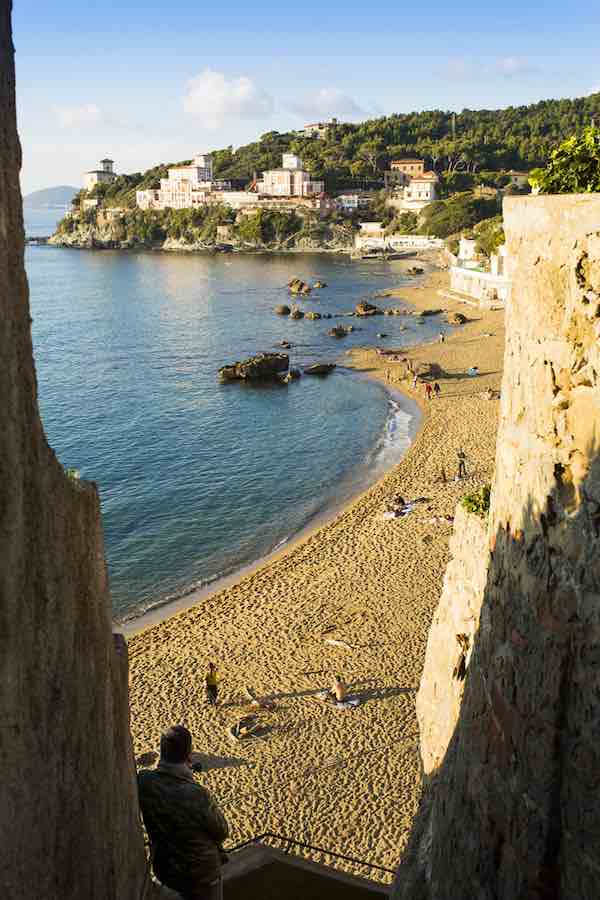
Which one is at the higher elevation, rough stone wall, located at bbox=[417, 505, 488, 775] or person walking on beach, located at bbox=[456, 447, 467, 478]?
rough stone wall, located at bbox=[417, 505, 488, 775]

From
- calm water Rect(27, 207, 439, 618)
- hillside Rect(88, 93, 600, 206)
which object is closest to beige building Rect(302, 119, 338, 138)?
hillside Rect(88, 93, 600, 206)

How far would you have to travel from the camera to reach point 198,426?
39375 mm

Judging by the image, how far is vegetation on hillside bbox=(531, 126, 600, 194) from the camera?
250 inches

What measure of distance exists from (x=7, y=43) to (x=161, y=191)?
156 meters

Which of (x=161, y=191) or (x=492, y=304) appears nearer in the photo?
(x=492, y=304)

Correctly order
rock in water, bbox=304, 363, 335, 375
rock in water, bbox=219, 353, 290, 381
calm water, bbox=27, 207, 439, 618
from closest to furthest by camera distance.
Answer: calm water, bbox=27, 207, 439, 618 → rock in water, bbox=219, 353, 290, 381 → rock in water, bbox=304, 363, 335, 375

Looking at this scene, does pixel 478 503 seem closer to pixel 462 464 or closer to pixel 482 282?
pixel 462 464

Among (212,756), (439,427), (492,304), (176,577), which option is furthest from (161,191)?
(212,756)

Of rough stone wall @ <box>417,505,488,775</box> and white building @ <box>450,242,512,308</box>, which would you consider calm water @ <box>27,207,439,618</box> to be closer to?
white building @ <box>450,242,512,308</box>

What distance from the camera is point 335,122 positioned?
185625mm

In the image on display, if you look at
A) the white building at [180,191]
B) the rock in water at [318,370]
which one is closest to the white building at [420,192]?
the white building at [180,191]

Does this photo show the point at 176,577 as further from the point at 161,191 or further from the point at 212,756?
the point at 161,191

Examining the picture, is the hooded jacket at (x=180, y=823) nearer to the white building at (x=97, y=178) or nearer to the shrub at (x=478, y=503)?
the shrub at (x=478, y=503)

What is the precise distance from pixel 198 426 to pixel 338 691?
24.5 metres
